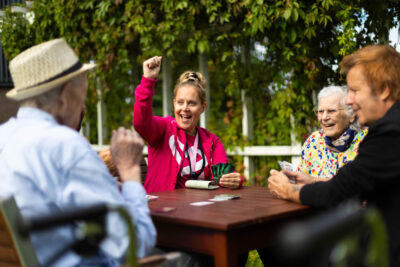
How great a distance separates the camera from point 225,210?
2123 mm

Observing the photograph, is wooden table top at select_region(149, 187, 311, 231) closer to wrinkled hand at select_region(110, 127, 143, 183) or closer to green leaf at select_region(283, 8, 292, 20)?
wrinkled hand at select_region(110, 127, 143, 183)

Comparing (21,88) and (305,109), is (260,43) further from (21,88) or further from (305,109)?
(21,88)

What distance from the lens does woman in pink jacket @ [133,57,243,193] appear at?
10.4 feet

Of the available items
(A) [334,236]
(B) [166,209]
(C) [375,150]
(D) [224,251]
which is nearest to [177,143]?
(B) [166,209]

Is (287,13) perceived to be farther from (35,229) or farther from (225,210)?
(35,229)

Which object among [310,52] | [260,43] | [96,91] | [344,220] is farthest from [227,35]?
[344,220]

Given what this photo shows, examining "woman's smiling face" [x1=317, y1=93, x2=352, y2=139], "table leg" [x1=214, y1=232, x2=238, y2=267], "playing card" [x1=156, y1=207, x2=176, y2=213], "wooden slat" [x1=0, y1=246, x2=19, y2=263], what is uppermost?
"woman's smiling face" [x1=317, y1=93, x2=352, y2=139]

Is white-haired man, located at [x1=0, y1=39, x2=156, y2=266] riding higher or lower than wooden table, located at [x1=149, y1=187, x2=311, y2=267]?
higher

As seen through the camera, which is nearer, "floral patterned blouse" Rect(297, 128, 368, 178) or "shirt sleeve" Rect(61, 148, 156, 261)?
"shirt sleeve" Rect(61, 148, 156, 261)

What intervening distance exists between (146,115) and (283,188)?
119 cm

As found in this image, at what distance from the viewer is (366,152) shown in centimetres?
196

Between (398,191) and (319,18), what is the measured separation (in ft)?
10.3

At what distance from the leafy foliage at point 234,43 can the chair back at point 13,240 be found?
3788 millimetres

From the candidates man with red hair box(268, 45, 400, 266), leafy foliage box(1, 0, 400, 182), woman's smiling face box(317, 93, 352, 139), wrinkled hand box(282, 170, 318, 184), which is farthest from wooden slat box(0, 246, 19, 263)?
leafy foliage box(1, 0, 400, 182)
